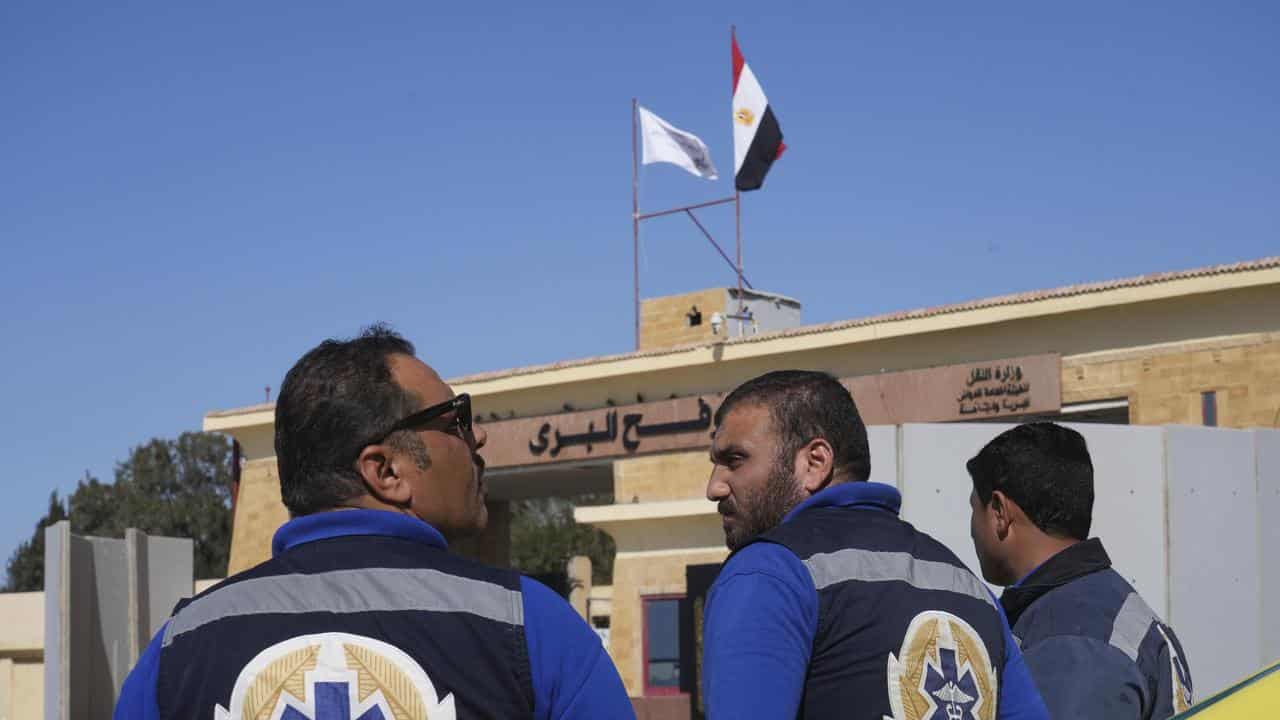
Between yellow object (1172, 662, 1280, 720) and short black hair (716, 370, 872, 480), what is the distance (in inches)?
42.9

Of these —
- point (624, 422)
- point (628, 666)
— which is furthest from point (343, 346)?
point (624, 422)

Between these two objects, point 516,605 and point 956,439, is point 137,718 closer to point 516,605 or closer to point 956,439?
point 516,605

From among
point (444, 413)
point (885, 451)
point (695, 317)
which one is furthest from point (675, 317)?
point (444, 413)

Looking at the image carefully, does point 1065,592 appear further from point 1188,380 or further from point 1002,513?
point 1188,380

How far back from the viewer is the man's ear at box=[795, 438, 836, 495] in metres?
2.63

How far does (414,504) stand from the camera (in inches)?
78.6

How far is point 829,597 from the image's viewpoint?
2.35 meters

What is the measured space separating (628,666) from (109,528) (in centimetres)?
3961

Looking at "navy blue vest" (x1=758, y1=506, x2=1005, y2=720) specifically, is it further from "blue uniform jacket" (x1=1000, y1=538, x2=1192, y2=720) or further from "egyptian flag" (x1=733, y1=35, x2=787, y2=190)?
"egyptian flag" (x1=733, y1=35, x2=787, y2=190)

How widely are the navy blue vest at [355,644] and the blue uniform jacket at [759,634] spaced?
0.53 metres

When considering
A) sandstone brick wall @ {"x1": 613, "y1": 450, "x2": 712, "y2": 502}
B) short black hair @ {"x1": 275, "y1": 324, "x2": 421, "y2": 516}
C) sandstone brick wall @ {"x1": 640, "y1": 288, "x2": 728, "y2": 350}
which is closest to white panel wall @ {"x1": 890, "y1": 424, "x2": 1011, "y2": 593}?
short black hair @ {"x1": 275, "y1": 324, "x2": 421, "y2": 516}

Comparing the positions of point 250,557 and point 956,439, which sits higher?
point 956,439

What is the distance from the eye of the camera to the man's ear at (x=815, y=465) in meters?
2.63

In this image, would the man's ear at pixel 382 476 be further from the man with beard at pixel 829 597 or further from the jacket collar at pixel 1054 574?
the jacket collar at pixel 1054 574
